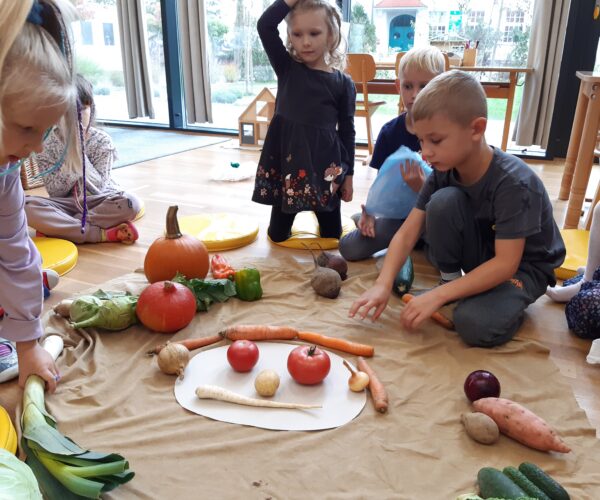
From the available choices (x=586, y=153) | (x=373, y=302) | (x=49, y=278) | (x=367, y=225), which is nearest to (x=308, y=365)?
(x=373, y=302)

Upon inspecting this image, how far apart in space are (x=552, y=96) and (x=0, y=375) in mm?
3713

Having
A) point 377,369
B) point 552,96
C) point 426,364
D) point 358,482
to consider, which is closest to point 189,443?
point 358,482

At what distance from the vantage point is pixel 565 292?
1684 millimetres

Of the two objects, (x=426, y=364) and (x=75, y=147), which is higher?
(x=75, y=147)

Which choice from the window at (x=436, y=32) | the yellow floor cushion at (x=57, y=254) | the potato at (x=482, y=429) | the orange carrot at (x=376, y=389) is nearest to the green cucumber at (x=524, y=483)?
the potato at (x=482, y=429)

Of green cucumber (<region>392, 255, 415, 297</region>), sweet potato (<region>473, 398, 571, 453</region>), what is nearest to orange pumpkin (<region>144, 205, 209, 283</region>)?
green cucumber (<region>392, 255, 415, 297</region>)

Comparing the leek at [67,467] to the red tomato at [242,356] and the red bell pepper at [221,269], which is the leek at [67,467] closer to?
the red tomato at [242,356]

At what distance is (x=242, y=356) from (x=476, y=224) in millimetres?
797

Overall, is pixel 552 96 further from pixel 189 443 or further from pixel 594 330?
pixel 189 443

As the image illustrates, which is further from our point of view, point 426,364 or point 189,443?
point 426,364

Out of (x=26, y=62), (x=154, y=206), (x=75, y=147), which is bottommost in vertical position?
(x=154, y=206)

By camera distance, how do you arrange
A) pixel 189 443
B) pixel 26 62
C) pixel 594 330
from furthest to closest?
1. pixel 594 330
2. pixel 189 443
3. pixel 26 62

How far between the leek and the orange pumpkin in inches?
29.1

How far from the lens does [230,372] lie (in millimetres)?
1305
